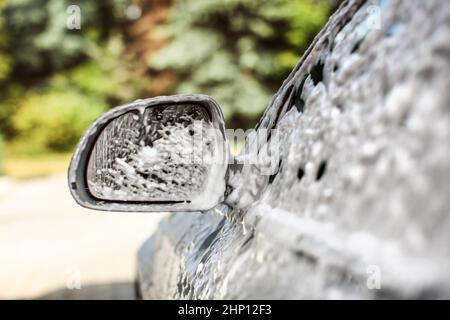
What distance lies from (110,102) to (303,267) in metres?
21.6

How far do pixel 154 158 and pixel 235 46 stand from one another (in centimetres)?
1826

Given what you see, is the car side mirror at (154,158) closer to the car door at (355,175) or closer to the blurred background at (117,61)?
the car door at (355,175)

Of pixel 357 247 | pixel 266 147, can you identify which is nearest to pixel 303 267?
pixel 357 247

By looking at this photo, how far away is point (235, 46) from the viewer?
1962 cm

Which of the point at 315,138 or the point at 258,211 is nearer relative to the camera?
the point at 315,138

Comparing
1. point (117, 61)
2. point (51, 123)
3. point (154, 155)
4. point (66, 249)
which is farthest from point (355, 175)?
point (117, 61)

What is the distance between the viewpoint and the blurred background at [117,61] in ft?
63.1

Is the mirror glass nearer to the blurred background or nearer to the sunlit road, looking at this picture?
the sunlit road

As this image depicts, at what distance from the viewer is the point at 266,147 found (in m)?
1.52

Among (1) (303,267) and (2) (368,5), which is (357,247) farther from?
(2) (368,5)

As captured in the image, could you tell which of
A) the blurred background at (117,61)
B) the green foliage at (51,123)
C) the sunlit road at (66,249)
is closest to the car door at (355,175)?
the sunlit road at (66,249)

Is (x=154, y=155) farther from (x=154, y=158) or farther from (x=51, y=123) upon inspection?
(x=51, y=123)

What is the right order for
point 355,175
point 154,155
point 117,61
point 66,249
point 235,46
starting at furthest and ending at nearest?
point 117,61 → point 235,46 → point 66,249 → point 154,155 → point 355,175

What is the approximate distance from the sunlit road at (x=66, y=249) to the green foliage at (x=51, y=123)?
7.67 m
